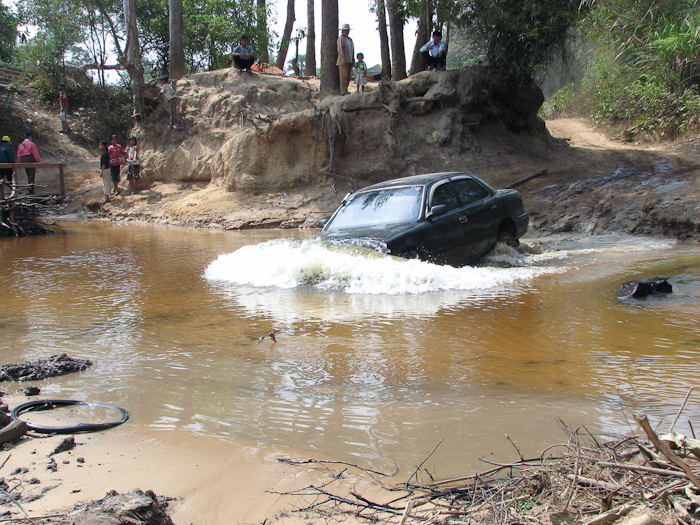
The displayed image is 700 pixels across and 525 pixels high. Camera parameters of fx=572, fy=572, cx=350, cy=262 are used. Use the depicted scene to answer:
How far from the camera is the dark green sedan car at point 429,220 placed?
23.7ft

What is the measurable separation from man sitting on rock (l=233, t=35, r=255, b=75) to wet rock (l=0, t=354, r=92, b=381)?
16.1m

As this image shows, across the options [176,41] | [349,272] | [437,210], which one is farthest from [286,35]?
[349,272]

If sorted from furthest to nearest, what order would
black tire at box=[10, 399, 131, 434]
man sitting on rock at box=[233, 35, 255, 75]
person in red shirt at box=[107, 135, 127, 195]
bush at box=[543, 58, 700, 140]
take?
man sitting on rock at box=[233, 35, 255, 75] → person in red shirt at box=[107, 135, 127, 195] → bush at box=[543, 58, 700, 140] → black tire at box=[10, 399, 131, 434]

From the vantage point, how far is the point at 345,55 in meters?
16.4

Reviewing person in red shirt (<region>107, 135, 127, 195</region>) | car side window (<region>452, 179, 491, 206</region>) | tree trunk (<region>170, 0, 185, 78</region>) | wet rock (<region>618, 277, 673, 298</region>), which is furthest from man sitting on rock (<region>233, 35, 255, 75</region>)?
wet rock (<region>618, 277, 673, 298</region>)

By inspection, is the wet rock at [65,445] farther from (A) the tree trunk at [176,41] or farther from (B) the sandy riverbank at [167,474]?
(A) the tree trunk at [176,41]

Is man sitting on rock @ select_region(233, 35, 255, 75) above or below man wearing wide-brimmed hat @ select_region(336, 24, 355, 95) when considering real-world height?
above

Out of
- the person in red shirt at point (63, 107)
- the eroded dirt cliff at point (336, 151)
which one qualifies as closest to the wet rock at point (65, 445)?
the eroded dirt cliff at point (336, 151)

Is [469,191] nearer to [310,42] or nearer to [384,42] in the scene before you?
[384,42]

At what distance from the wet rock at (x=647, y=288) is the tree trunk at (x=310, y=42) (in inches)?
738

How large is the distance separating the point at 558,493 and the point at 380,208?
248 inches

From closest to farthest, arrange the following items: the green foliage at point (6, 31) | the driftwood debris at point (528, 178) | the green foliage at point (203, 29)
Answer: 1. the driftwood debris at point (528, 178)
2. the green foliage at point (203, 29)
3. the green foliage at point (6, 31)

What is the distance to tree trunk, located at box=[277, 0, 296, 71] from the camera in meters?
24.5

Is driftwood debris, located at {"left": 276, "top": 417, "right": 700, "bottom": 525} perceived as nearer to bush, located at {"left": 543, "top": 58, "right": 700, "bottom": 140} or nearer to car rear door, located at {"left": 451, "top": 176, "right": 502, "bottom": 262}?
car rear door, located at {"left": 451, "top": 176, "right": 502, "bottom": 262}
